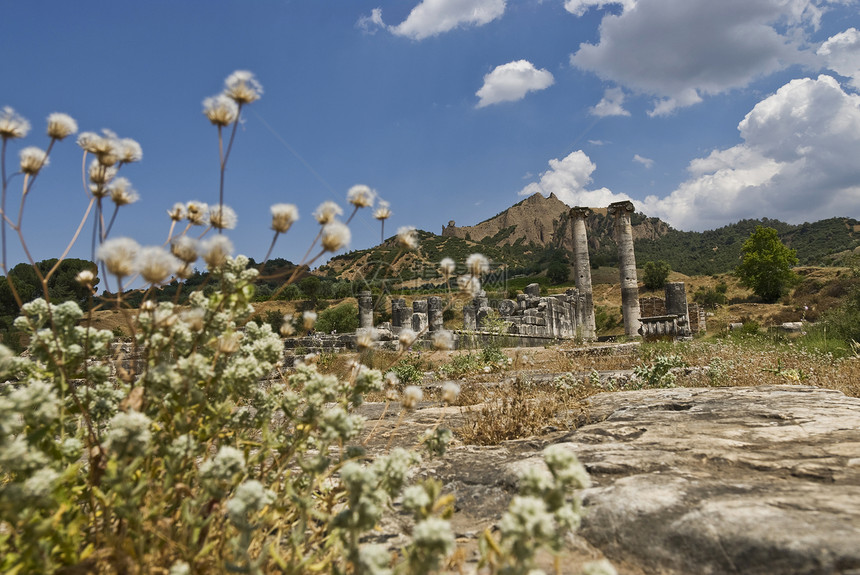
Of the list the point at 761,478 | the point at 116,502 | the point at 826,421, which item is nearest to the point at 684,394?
the point at 826,421

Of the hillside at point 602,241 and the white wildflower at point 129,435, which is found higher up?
the hillside at point 602,241

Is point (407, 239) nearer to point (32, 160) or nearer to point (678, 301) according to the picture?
point (32, 160)

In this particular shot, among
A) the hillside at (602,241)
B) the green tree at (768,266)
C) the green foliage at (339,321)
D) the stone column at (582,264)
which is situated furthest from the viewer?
the hillside at (602,241)

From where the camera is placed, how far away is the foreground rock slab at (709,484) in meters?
1.33

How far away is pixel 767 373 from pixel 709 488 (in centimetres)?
534

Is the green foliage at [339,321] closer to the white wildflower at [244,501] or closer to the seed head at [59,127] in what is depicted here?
the seed head at [59,127]

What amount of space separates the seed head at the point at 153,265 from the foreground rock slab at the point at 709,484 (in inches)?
53.9

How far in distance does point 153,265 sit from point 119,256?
10 centimetres

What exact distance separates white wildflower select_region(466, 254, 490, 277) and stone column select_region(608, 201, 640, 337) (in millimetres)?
23257

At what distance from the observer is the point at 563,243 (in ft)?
443

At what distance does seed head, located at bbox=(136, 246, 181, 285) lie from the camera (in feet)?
4.64

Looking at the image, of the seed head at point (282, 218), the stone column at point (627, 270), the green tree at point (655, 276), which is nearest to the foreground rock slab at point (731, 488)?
the seed head at point (282, 218)

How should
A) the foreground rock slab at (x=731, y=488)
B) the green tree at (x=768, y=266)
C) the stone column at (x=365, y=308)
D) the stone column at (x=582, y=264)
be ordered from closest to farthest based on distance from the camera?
the foreground rock slab at (x=731, y=488) < the stone column at (x=365, y=308) < the stone column at (x=582, y=264) < the green tree at (x=768, y=266)

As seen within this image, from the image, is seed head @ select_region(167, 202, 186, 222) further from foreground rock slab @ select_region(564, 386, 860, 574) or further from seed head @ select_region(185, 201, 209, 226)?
foreground rock slab @ select_region(564, 386, 860, 574)
